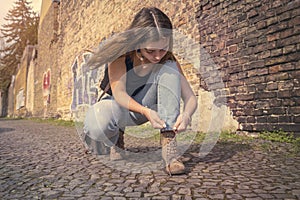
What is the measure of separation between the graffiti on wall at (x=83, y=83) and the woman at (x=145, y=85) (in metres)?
5.84

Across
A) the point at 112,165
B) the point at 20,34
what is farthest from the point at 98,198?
Answer: the point at 20,34

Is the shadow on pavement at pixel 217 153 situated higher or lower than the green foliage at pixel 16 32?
lower

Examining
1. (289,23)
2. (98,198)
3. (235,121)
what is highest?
(289,23)

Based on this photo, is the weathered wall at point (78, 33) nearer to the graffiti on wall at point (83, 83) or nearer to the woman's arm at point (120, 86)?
the graffiti on wall at point (83, 83)

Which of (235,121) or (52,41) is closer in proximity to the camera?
(235,121)

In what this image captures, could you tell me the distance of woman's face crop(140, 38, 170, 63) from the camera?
1775mm

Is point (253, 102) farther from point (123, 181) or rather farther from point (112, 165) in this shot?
point (123, 181)

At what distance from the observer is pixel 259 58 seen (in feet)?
10.8

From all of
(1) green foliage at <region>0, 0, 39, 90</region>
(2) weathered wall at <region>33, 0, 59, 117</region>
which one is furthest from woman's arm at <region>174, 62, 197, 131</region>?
(1) green foliage at <region>0, 0, 39, 90</region>

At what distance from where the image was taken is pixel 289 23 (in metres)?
2.95

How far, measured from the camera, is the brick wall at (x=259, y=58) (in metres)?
2.93

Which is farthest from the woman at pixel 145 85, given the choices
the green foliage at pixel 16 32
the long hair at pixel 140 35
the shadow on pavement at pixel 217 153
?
the green foliage at pixel 16 32

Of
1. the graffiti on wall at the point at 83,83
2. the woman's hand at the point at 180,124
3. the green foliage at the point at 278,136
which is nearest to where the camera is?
the woman's hand at the point at 180,124

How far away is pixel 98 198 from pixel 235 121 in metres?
2.59
